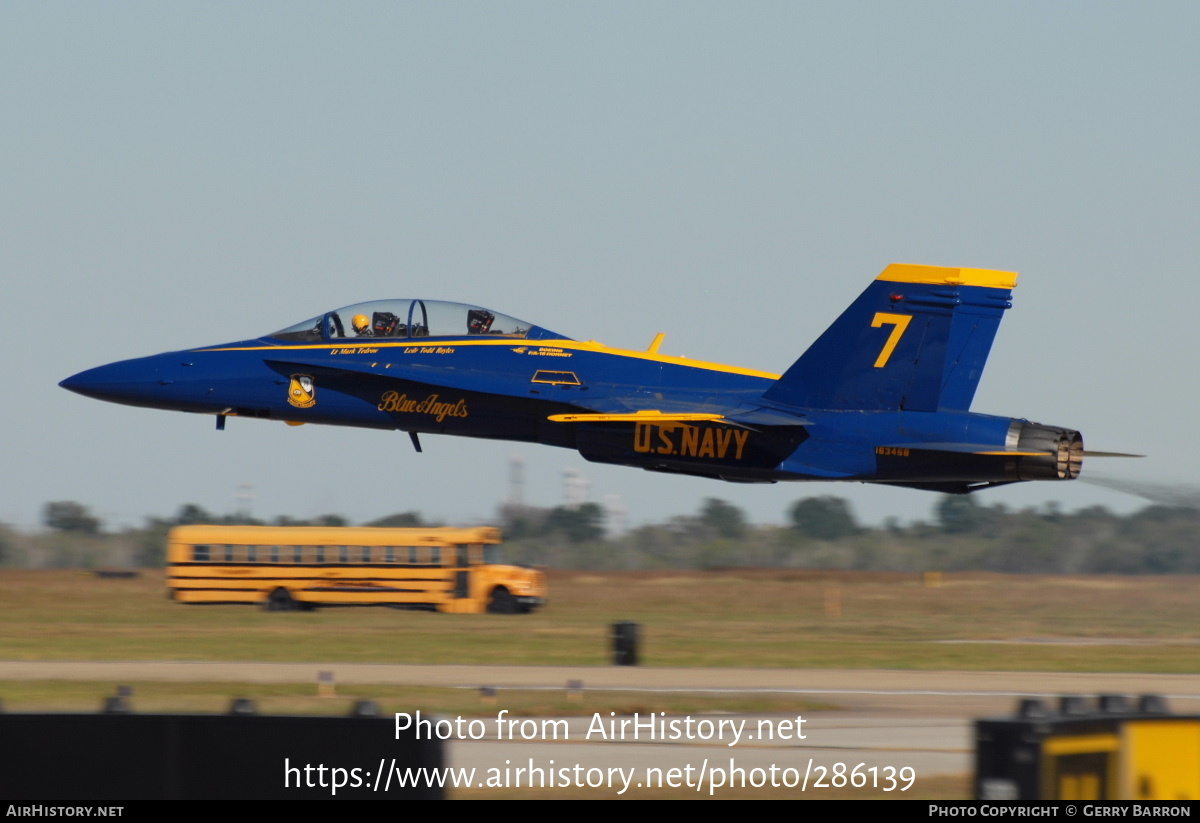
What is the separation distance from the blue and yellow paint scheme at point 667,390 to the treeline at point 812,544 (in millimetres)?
26991

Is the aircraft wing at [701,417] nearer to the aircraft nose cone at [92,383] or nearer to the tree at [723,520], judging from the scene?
the aircraft nose cone at [92,383]

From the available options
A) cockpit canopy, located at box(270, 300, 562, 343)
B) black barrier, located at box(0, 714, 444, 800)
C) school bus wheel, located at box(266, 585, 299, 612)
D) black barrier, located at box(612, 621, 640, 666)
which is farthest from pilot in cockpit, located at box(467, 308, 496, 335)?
school bus wheel, located at box(266, 585, 299, 612)

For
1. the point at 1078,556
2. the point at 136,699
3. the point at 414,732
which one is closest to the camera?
the point at 414,732

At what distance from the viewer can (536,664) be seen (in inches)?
995

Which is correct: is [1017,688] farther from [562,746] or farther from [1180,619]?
[1180,619]

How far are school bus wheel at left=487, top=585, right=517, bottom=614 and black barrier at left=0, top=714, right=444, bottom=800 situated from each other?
29176mm

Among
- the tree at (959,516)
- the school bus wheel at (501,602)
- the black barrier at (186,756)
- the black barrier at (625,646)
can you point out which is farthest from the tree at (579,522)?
the black barrier at (186,756)

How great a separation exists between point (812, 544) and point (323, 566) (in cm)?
3352

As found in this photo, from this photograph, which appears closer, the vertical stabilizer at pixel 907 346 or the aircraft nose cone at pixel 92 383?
the vertical stabilizer at pixel 907 346

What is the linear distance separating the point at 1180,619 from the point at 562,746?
2817 centimetres

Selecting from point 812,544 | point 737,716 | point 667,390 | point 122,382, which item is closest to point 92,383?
point 122,382

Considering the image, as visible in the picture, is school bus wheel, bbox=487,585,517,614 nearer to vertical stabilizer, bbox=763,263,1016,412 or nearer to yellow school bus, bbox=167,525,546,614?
yellow school bus, bbox=167,525,546,614

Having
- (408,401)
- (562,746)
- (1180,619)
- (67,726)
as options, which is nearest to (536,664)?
(408,401)

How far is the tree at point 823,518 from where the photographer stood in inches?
2594
